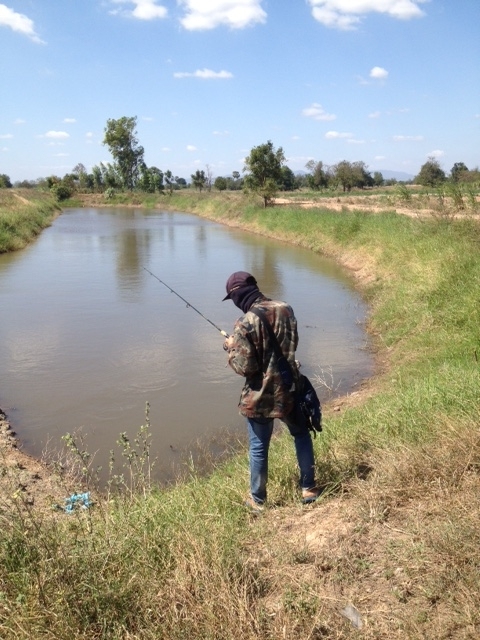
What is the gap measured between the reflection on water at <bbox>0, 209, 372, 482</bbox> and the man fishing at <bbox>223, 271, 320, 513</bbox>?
2.32 m

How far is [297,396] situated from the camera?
10.8 feet

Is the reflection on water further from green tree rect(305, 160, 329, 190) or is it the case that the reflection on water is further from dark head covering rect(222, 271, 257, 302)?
green tree rect(305, 160, 329, 190)

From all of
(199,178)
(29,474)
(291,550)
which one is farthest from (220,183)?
(291,550)

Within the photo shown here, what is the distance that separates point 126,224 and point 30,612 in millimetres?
38456

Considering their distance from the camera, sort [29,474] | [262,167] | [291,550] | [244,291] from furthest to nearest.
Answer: [262,167], [29,474], [244,291], [291,550]

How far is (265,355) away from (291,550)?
3.64 ft

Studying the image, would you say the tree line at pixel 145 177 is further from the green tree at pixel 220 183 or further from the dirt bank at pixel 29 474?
the dirt bank at pixel 29 474

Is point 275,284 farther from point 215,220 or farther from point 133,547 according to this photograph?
point 215,220

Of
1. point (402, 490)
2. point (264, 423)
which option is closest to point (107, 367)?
point (264, 423)

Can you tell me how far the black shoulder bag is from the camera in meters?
3.20

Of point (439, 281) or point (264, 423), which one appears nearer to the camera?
point (264, 423)

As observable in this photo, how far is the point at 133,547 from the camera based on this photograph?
2.57 metres

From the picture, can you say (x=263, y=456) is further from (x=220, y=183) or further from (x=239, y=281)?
(x=220, y=183)

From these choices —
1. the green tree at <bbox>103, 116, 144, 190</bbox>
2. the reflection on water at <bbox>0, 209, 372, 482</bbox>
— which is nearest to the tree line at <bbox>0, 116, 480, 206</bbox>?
the green tree at <bbox>103, 116, 144, 190</bbox>
